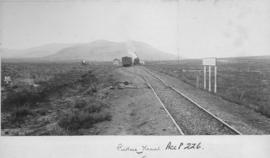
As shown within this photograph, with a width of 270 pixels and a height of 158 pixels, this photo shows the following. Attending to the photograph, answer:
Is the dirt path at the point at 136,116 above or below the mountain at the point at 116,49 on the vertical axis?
below

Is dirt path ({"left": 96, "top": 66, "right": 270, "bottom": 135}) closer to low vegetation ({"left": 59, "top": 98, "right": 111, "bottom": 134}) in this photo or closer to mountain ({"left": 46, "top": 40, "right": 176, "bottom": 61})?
low vegetation ({"left": 59, "top": 98, "right": 111, "bottom": 134})

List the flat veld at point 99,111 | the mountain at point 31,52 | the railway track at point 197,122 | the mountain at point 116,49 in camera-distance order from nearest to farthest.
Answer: the railway track at point 197,122
the flat veld at point 99,111
the mountain at point 31,52
the mountain at point 116,49

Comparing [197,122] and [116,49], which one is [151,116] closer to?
[197,122]

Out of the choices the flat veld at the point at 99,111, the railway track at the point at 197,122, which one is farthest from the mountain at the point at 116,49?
the railway track at the point at 197,122

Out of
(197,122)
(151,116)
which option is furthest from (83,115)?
(197,122)

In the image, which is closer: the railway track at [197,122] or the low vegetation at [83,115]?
the railway track at [197,122]

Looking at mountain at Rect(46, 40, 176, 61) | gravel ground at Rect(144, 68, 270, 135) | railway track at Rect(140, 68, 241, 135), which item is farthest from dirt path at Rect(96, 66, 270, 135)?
mountain at Rect(46, 40, 176, 61)

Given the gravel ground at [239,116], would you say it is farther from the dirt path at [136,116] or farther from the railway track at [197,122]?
the dirt path at [136,116]
